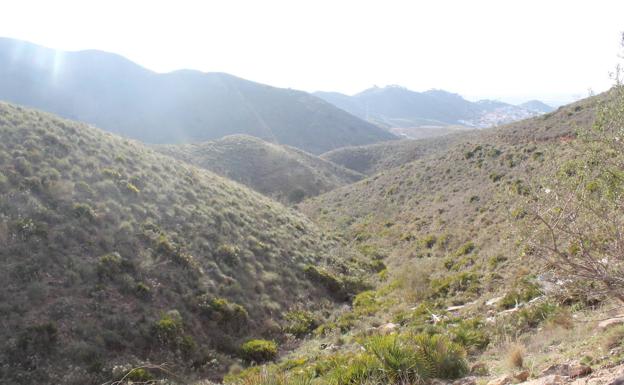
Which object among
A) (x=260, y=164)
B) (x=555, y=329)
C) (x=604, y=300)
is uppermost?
(x=604, y=300)

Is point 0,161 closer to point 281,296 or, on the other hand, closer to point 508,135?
point 281,296

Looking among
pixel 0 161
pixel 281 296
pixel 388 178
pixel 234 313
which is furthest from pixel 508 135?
pixel 0 161

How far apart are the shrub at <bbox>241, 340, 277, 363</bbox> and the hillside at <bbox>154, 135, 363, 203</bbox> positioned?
104ft

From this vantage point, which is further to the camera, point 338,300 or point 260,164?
point 260,164

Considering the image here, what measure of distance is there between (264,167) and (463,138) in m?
28.7

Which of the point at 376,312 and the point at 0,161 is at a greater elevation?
the point at 0,161

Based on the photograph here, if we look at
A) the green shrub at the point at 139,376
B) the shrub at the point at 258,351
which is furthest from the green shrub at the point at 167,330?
the shrub at the point at 258,351

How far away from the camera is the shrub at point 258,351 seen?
34.3 feet

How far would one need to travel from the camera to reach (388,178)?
1446 inches

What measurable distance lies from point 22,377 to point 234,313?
17.6 feet

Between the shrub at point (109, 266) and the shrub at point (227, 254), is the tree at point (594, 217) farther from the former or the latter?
the shrub at point (227, 254)

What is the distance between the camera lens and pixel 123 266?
37.7 ft

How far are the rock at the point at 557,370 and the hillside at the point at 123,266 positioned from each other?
7.36 meters

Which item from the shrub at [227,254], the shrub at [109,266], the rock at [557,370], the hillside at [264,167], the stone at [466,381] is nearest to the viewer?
the rock at [557,370]
